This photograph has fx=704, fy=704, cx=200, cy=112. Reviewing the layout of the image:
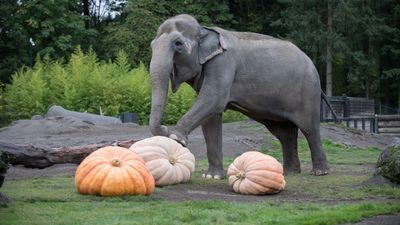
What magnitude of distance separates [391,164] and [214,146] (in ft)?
8.99

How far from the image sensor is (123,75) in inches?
1085

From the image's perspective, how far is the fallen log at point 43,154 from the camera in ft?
35.5

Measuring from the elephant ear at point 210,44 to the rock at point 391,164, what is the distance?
272cm

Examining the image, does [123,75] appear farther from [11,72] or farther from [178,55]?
[178,55]

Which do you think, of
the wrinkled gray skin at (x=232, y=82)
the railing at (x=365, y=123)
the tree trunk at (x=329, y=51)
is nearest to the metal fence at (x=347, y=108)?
the railing at (x=365, y=123)

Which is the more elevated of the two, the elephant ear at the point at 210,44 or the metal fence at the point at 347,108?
the elephant ear at the point at 210,44

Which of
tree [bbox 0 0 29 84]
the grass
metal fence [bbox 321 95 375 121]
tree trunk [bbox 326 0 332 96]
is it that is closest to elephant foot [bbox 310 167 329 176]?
the grass

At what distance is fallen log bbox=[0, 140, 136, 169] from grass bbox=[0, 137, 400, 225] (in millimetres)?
1464

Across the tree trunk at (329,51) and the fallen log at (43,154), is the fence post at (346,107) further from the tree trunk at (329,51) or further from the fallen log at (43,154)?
the fallen log at (43,154)

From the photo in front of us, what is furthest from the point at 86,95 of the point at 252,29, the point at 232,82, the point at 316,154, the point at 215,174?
the point at 252,29

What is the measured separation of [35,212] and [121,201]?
1.20 metres

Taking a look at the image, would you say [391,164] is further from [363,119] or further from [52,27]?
[52,27]

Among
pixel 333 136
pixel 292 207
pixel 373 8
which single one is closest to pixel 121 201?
pixel 292 207

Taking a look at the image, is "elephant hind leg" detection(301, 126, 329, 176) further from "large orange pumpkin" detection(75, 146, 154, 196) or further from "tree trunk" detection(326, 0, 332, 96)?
"tree trunk" detection(326, 0, 332, 96)
